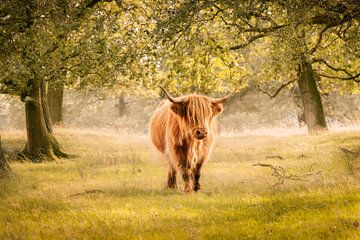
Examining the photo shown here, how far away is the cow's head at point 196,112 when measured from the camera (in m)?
9.67

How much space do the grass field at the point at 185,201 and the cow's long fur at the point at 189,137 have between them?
1.48 feet

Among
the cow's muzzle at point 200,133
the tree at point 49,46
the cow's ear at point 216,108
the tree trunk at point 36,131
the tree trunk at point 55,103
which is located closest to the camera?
the cow's muzzle at point 200,133

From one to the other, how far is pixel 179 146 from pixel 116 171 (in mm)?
4182

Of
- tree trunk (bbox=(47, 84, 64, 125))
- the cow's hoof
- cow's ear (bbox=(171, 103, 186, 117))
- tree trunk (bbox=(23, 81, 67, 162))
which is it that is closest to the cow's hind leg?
the cow's hoof

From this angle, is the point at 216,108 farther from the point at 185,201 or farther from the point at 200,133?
the point at 185,201

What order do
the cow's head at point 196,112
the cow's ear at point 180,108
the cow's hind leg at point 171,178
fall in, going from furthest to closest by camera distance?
the cow's hind leg at point 171,178, the cow's ear at point 180,108, the cow's head at point 196,112

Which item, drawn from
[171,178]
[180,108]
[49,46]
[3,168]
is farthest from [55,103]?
[180,108]

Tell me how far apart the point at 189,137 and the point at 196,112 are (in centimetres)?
72

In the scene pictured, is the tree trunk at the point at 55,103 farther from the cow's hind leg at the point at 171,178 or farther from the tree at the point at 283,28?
the cow's hind leg at the point at 171,178

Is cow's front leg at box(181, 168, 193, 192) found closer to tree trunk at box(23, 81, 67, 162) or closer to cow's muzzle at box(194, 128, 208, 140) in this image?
cow's muzzle at box(194, 128, 208, 140)

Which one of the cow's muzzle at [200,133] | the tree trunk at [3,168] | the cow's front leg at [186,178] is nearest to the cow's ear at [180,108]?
the cow's muzzle at [200,133]

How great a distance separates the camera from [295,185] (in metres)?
9.74

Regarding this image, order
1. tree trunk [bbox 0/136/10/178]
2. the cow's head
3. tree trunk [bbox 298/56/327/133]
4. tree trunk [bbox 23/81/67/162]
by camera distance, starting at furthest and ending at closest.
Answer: tree trunk [bbox 298/56/327/133]
tree trunk [bbox 23/81/67/162]
tree trunk [bbox 0/136/10/178]
the cow's head

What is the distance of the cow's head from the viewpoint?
31.7 feet
